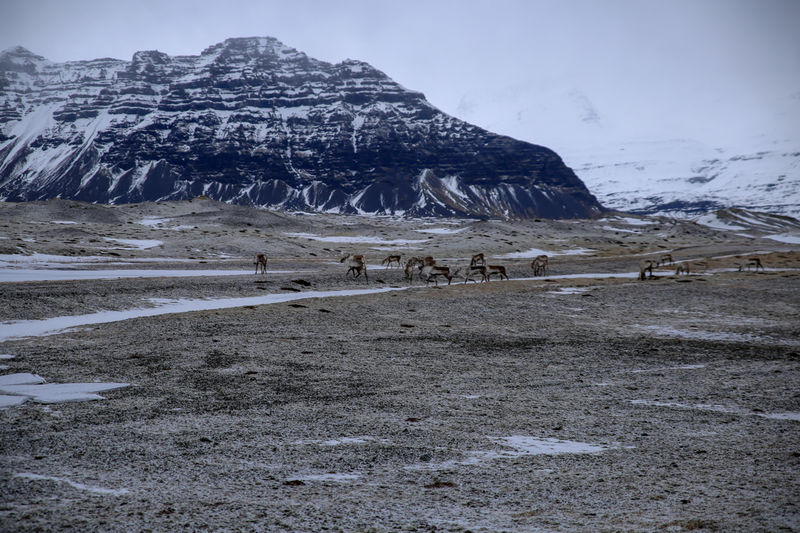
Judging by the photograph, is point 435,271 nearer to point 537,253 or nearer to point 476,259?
point 476,259

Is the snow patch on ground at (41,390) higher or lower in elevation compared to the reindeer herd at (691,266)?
lower

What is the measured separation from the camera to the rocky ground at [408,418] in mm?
7656

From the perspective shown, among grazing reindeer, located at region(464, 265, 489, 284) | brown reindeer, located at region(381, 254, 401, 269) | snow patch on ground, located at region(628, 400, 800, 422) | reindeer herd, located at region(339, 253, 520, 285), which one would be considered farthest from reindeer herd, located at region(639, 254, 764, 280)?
snow patch on ground, located at region(628, 400, 800, 422)

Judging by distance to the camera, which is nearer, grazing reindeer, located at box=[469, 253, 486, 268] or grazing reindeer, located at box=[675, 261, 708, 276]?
grazing reindeer, located at box=[675, 261, 708, 276]

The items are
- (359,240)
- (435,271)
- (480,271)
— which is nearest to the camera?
(435,271)

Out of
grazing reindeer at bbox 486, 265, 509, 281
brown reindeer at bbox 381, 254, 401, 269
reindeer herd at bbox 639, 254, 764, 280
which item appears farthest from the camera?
brown reindeer at bbox 381, 254, 401, 269

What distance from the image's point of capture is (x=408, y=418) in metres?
12.3

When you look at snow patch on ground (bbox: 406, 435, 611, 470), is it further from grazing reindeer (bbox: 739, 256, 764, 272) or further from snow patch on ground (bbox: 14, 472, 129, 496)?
grazing reindeer (bbox: 739, 256, 764, 272)

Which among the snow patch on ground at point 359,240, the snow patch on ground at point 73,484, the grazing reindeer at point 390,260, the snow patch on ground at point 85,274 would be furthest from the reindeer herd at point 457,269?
the snow patch on ground at point 359,240

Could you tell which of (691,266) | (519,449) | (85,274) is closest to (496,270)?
(691,266)

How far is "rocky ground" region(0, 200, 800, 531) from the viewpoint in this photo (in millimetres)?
7656

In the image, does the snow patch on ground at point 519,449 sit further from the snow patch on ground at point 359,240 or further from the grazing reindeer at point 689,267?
the snow patch on ground at point 359,240

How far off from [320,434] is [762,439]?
8.02 metres

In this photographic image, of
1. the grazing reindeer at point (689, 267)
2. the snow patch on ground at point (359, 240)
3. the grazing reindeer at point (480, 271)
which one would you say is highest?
the grazing reindeer at point (689, 267)
